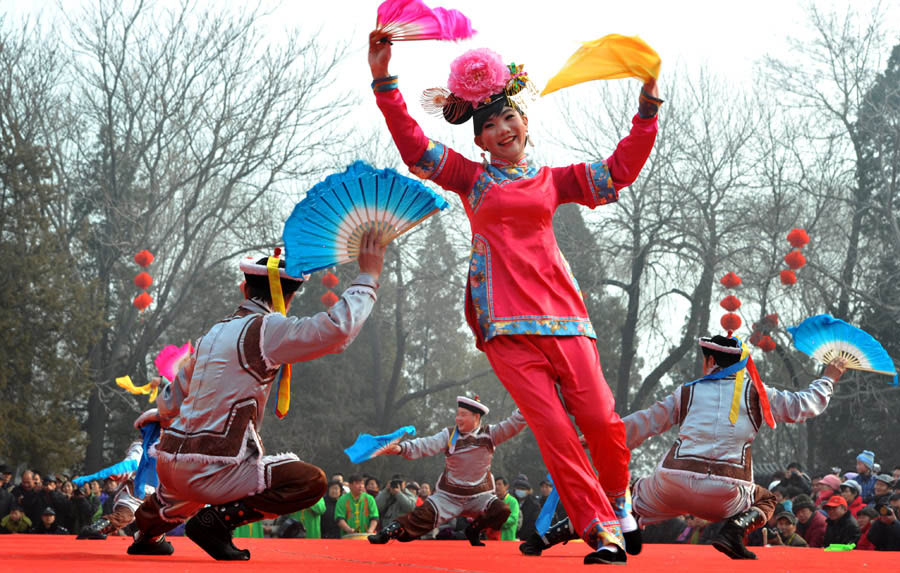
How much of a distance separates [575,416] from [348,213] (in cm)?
120

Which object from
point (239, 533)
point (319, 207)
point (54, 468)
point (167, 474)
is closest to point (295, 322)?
point (319, 207)

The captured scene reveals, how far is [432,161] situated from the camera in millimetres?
4434

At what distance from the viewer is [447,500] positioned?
8367 mm

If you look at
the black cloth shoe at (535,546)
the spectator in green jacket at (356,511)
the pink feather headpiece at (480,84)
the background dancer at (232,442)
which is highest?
the pink feather headpiece at (480,84)

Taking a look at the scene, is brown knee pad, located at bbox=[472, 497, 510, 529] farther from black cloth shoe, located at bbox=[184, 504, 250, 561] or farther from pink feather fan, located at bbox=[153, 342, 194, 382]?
black cloth shoe, located at bbox=[184, 504, 250, 561]

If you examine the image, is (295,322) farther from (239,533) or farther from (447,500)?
(239,533)

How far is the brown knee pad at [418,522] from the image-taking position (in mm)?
7820

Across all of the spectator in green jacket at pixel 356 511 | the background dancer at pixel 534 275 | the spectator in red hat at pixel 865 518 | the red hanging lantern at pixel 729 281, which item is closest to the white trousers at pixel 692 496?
the background dancer at pixel 534 275

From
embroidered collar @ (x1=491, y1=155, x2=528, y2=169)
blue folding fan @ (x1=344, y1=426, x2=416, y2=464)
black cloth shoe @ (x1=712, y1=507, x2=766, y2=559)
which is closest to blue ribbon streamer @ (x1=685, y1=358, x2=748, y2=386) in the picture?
black cloth shoe @ (x1=712, y1=507, x2=766, y2=559)

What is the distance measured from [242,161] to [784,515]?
16532 millimetres

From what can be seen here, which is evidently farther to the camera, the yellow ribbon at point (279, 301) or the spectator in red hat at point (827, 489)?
the spectator in red hat at point (827, 489)

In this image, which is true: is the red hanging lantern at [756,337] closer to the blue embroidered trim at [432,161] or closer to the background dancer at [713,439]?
the background dancer at [713,439]

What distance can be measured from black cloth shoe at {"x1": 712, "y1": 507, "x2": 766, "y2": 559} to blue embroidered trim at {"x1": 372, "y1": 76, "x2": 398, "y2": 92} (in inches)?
110

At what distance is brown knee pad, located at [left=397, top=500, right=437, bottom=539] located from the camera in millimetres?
7820
